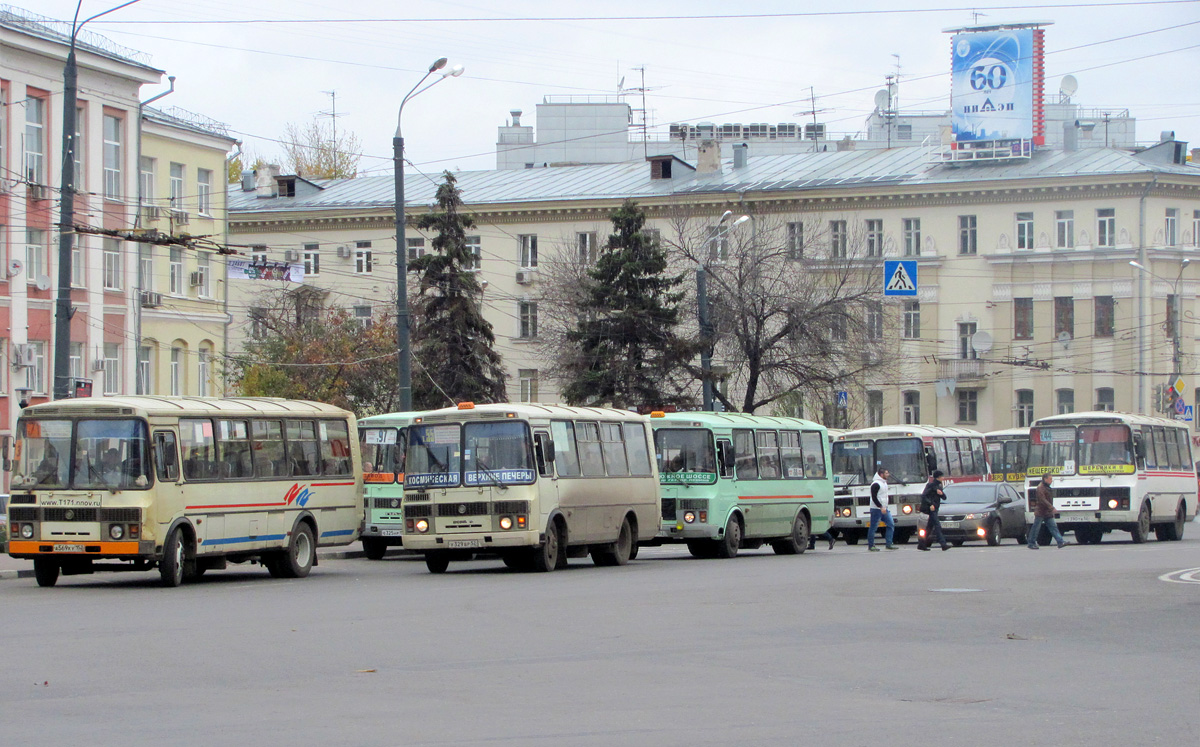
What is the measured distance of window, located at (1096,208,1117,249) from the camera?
212ft

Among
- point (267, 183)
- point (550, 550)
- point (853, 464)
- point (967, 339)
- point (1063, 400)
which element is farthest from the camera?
point (267, 183)

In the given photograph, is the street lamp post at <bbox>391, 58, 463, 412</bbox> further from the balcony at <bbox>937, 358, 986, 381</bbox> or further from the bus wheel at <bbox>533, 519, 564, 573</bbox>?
the balcony at <bbox>937, 358, 986, 381</bbox>

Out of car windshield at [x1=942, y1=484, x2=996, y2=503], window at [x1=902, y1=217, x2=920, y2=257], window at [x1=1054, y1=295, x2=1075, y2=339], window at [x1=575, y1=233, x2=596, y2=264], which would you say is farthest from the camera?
window at [x1=902, y1=217, x2=920, y2=257]

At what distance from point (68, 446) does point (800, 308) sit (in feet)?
105

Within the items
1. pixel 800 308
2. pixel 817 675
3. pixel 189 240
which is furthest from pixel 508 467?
pixel 800 308

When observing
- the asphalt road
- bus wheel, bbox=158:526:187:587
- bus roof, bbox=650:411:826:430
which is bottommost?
the asphalt road

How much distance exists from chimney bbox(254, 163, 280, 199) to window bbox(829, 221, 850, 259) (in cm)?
2660

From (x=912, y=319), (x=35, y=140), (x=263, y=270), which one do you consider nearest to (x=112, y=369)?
(x=35, y=140)

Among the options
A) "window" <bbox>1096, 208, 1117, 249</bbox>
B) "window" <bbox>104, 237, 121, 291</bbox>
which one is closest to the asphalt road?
"window" <bbox>104, 237, 121, 291</bbox>

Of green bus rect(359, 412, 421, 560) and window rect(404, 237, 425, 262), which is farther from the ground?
window rect(404, 237, 425, 262)

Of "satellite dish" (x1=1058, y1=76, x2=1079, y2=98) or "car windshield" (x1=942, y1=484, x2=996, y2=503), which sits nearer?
"car windshield" (x1=942, y1=484, x2=996, y2=503)

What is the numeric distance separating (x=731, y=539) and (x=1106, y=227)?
138 ft

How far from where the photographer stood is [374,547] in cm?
2978

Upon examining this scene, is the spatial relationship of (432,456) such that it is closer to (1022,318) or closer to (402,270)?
(402,270)
